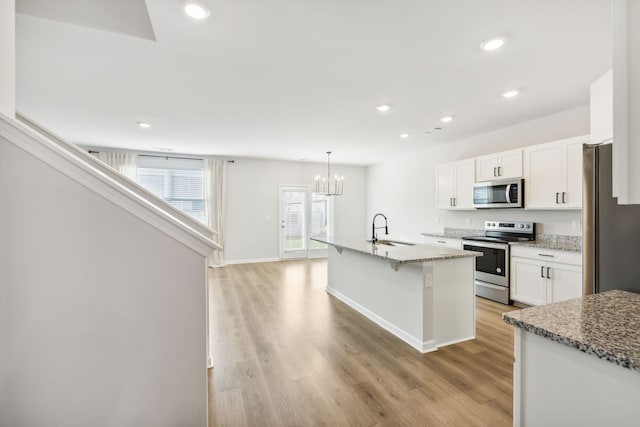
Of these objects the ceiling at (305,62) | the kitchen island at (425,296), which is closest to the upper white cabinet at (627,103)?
the ceiling at (305,62)

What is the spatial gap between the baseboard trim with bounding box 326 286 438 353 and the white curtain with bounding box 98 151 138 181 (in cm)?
510

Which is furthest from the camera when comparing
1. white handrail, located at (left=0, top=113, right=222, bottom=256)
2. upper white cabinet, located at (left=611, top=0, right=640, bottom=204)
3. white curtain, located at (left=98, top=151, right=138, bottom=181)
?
white curtain, located at (left=98, top=151, right=138, bottom=181)

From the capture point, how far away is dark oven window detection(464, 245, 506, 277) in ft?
13.0

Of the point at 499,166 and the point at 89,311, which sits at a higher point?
the point at 499,166

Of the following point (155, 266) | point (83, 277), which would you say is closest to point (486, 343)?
point (155, 266)

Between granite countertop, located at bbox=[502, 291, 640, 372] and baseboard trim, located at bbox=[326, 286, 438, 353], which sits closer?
granite countertop, located at bbox=[502, 291, 640, 372]

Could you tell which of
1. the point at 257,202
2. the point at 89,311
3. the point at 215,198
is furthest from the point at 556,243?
the point at 215,198

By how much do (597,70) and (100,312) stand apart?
4242 mm

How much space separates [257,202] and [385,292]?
479 cm

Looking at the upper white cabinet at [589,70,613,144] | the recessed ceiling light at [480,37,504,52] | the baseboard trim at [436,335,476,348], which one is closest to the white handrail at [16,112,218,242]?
the baseboard trim at [436,335,476,348]

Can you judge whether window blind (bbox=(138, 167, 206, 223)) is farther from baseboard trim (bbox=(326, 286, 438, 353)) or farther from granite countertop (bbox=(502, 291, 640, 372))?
granite countertop (bbox=(502, 291, 640, 372))

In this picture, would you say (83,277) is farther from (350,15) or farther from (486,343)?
(486,343)

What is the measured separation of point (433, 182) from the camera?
5941mm

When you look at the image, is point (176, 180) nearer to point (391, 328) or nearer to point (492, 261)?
point (391, 328)
